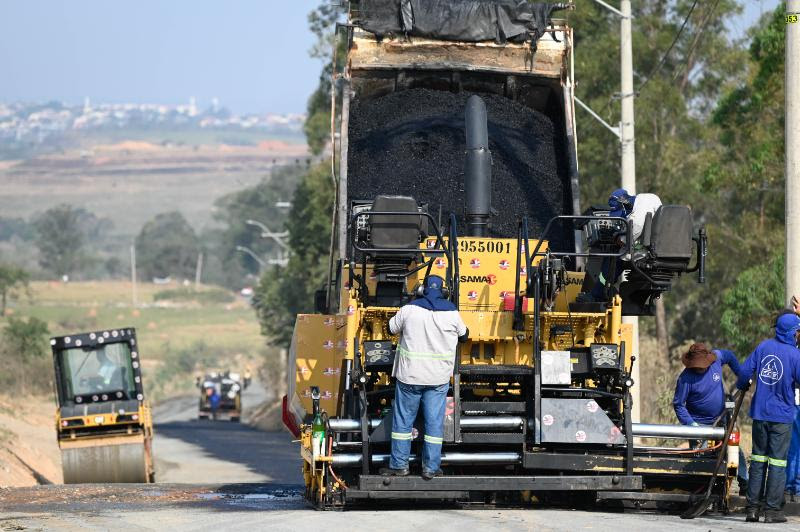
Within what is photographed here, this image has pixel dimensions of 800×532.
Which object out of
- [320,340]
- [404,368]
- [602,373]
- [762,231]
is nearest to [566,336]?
[602,373]

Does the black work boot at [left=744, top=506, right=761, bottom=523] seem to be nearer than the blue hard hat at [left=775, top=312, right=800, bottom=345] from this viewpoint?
Yes

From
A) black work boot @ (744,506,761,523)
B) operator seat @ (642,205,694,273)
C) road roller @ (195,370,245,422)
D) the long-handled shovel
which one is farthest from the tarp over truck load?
road roller @ (195,370,245,422)

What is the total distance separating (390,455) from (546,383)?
128cm

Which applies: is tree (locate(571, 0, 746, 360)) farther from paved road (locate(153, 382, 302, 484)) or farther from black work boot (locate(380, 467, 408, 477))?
black work boot (locate(380, 467, 408, 477))

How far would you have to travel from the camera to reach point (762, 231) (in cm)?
3194

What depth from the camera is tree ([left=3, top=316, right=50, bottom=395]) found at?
54.2 metres

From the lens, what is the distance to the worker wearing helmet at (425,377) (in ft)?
36.6

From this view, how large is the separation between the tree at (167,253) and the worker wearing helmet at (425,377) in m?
128

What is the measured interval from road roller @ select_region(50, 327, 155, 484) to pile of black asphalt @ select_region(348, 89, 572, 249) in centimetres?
865

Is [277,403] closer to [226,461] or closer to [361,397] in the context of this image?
[226,461]

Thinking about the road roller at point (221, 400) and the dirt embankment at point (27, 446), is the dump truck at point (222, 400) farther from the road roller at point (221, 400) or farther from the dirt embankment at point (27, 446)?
the dirt embankment at point (27, 446)

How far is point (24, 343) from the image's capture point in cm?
5606

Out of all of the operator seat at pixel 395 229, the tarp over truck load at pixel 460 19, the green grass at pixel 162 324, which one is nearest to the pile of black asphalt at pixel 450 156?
the tarp over truck load at pixel 460 19

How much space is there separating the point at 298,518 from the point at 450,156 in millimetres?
4758
